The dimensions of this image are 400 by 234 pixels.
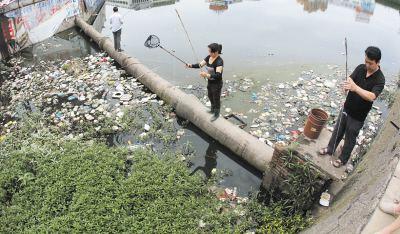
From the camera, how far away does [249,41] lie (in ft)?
42.1

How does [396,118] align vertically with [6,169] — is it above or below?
above

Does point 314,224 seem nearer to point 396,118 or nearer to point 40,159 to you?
point 396,118

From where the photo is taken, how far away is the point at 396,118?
6250 mm

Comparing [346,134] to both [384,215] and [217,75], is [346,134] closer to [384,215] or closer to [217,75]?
[384,215]

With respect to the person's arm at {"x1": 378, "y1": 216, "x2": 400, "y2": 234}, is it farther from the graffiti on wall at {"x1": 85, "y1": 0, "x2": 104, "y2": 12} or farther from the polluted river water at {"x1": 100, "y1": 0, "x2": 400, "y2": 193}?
the graffiti on wall at {"x1": 85, "y1": 0, "x2": 104, "y2": 12}

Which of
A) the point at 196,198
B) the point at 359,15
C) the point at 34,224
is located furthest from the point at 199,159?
the point at 359,15

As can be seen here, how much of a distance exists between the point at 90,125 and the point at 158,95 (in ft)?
6.42

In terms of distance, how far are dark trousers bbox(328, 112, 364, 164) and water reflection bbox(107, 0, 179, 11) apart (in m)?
14.8

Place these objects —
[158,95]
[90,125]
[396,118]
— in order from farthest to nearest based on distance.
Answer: [158,95] → [90,125] → [396,118]

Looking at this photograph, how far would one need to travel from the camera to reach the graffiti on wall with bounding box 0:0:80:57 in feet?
35.4

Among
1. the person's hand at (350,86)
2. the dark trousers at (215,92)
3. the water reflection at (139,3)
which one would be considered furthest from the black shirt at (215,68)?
the water reflection at (139,3)

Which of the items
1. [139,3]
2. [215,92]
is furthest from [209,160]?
[139,3]

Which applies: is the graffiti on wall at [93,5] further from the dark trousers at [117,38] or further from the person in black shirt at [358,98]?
the person in black shirt at [358,98]

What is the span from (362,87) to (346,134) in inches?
31.7
